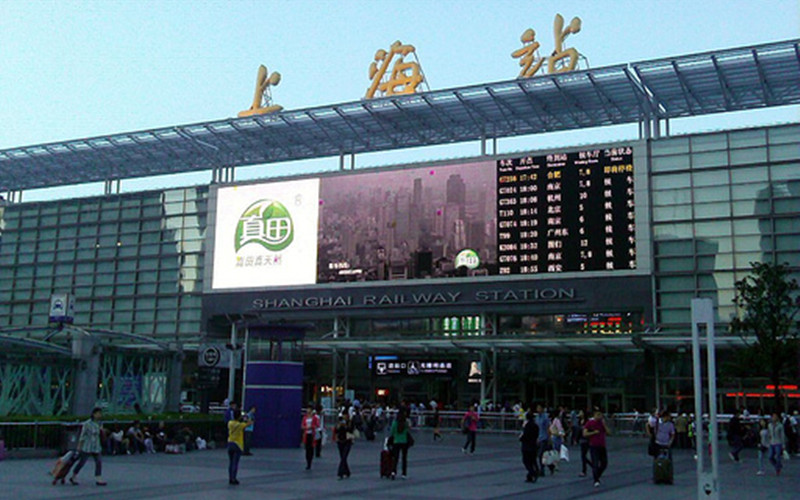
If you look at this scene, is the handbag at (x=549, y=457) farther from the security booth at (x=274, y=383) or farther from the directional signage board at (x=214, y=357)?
the directional signage board at (x=214, y=357)

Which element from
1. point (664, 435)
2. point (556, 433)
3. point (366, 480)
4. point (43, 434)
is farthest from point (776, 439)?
point (43, 434)

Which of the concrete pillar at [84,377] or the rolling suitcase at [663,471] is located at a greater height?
the concrete pillar at [84,377]

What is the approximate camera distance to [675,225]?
50031 mm

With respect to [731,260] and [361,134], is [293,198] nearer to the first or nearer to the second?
[361,134]

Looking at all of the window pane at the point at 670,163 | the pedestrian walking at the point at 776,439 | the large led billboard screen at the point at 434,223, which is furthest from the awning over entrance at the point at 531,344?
the pedestrian walking at the point at 776,439

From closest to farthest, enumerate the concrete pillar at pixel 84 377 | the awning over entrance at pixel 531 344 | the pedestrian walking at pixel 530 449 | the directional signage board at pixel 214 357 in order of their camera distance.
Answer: the pedestrian walking at pixel 530 449, the concrete pillar at pixel 84 377, the directional signage board at pixel 214 357, the awning over entrance at pixel 531 344

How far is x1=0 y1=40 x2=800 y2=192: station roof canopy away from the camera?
48.1 meters

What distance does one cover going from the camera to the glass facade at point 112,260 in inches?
2496

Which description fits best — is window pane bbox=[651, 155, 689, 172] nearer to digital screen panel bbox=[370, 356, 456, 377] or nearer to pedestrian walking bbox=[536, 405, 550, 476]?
digital screen panel bbox=[370, 356, 456, 377]

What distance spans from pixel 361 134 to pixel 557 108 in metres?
12.8

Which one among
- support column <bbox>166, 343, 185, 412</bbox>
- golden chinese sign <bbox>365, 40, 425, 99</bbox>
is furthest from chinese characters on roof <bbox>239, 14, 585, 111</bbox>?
support column <bbox>166, 343, 185, 412</bbox>

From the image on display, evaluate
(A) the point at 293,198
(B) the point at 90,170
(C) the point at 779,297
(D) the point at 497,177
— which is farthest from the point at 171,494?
(B) the point at 90,170

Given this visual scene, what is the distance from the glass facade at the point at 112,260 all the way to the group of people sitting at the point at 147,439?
101ft

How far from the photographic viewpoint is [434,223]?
53812mm
